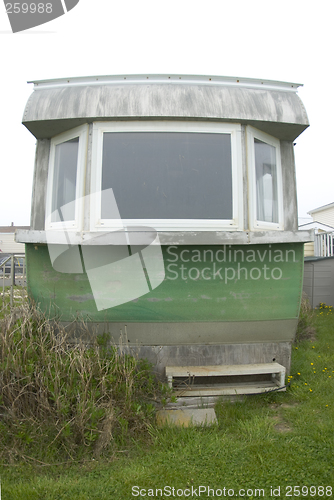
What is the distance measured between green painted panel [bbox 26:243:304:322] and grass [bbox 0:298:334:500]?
2.84 feet

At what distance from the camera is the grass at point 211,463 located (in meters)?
2.11

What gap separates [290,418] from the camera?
2.91 meters

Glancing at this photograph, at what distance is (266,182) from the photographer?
355cm

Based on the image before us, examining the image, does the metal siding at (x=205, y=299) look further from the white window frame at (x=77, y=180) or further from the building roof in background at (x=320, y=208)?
the building roof in background at (x=320, y=208)

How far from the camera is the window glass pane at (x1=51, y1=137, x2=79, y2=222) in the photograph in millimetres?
3471

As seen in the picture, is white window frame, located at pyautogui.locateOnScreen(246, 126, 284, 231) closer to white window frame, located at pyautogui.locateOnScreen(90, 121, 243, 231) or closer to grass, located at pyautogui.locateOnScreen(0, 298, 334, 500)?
white window frame, located at pyautogui.locateOnScreen(90, 121, 243, 231)

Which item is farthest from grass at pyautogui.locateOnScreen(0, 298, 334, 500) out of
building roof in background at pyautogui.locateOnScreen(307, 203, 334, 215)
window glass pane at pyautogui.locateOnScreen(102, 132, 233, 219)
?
building roof in background at pyautogui.locateOnScreen(307, 203, 334, 215)

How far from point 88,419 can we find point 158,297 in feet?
3.91

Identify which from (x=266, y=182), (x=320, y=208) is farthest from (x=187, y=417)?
(x=320, y=208)

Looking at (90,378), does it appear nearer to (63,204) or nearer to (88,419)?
(88,419)

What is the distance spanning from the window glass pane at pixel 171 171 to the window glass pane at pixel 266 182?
0.33 m

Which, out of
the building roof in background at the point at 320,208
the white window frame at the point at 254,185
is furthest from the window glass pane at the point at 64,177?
the building roof in background at the point at 320,208

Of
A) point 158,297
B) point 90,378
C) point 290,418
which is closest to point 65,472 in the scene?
point 90,378

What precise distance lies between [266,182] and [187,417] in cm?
231
